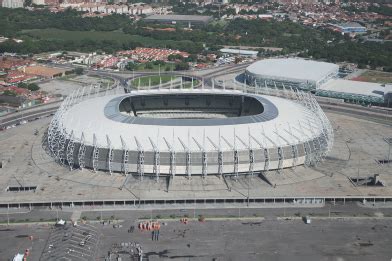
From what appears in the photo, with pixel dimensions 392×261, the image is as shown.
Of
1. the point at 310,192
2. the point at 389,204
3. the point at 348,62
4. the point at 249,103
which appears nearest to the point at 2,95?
the point at 249,103

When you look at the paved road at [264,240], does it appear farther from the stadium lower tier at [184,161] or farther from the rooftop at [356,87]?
the rooftop at [356,87]

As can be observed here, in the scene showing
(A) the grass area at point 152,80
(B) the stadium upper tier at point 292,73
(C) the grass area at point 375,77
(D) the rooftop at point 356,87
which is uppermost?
(B) the stadium upper tier at point 292,73

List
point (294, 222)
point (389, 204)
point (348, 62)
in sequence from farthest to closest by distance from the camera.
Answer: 1. point (348, 62)
2. point (389, 204)
3. point (294, 222)

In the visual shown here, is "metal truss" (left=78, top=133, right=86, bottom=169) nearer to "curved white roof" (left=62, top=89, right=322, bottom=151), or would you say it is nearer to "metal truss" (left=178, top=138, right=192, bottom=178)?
"curved white roof" (left=62, top=89, right=322, bottom=151)

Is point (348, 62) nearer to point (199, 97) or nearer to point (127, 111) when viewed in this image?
point (199, 97)

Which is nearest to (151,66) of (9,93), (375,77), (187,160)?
(9,93)

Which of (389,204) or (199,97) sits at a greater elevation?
(199,97)

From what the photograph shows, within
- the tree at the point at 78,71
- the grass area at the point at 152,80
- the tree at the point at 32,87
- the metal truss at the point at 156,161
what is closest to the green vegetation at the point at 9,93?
the tree at the point at 32,87
